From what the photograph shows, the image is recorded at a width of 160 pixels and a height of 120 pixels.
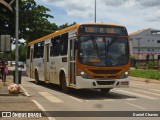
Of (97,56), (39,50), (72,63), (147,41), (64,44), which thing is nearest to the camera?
(97,56)

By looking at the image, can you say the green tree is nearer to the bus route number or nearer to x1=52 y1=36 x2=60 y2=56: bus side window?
x1=52 y1=36 x2=60 y2=56: bus side window

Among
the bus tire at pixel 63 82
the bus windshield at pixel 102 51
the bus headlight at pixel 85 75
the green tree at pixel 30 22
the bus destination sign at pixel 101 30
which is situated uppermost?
the green tree at pixel 30 22

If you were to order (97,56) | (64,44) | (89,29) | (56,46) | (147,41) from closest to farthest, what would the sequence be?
(97,56), (89,29), (64,44), (56,46), (147,41)

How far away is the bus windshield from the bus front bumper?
70 cm

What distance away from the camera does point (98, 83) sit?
18.3 meters

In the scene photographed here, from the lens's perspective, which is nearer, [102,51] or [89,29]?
[102,51]

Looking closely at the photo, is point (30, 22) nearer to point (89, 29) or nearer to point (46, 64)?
point (46, 64)

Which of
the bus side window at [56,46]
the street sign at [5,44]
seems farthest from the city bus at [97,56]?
the street sign at [5,44]

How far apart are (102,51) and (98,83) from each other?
1.38 m

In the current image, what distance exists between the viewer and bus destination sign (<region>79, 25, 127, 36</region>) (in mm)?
18703

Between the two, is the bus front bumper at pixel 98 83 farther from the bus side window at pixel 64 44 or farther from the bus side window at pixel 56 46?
the bus side window at pixel 56 46

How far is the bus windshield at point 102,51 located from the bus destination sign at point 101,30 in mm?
252

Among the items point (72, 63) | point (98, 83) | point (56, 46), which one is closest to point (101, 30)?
point (72, 63)

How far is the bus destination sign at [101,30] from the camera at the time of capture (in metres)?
18.7
